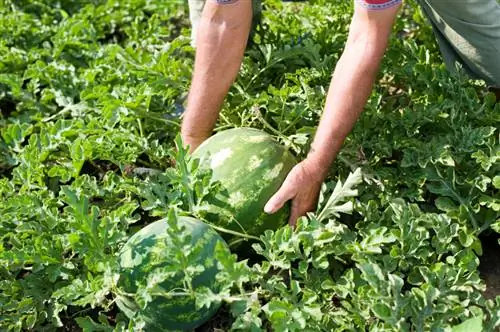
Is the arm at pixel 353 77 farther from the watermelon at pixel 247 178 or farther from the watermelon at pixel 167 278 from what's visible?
the watermelon at pixel 167 278

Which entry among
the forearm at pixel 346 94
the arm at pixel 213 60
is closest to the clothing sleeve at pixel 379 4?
the forearm at pixel 346 94

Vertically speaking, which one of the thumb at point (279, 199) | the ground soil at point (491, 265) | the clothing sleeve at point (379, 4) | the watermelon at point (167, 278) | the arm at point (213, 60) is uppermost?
the clothing sleeve at point (379, 4)

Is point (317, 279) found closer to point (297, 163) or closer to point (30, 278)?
point (297, 163)

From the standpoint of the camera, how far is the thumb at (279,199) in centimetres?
272

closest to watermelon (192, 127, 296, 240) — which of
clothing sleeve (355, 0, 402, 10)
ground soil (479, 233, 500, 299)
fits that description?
clothing sleeve (355, 0, 402, 10)

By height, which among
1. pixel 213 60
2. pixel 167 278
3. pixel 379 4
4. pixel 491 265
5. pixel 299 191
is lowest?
pixel 491 265

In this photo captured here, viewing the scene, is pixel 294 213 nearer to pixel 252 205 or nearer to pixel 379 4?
pixel 252 205

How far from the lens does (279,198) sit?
8.96 feet

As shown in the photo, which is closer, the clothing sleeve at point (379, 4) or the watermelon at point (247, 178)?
the clothing sleeve at point (379, 4)

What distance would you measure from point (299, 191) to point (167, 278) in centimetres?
Answer: 63

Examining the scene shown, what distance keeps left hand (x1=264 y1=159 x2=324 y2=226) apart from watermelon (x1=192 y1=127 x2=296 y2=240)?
5 cm

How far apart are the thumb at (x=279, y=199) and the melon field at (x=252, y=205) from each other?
0.32 feet

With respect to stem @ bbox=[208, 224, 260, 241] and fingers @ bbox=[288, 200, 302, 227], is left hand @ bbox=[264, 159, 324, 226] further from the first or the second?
stem @ bbox=[208, 224, 260, 241]

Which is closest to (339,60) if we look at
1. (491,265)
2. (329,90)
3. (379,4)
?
(329,90)
